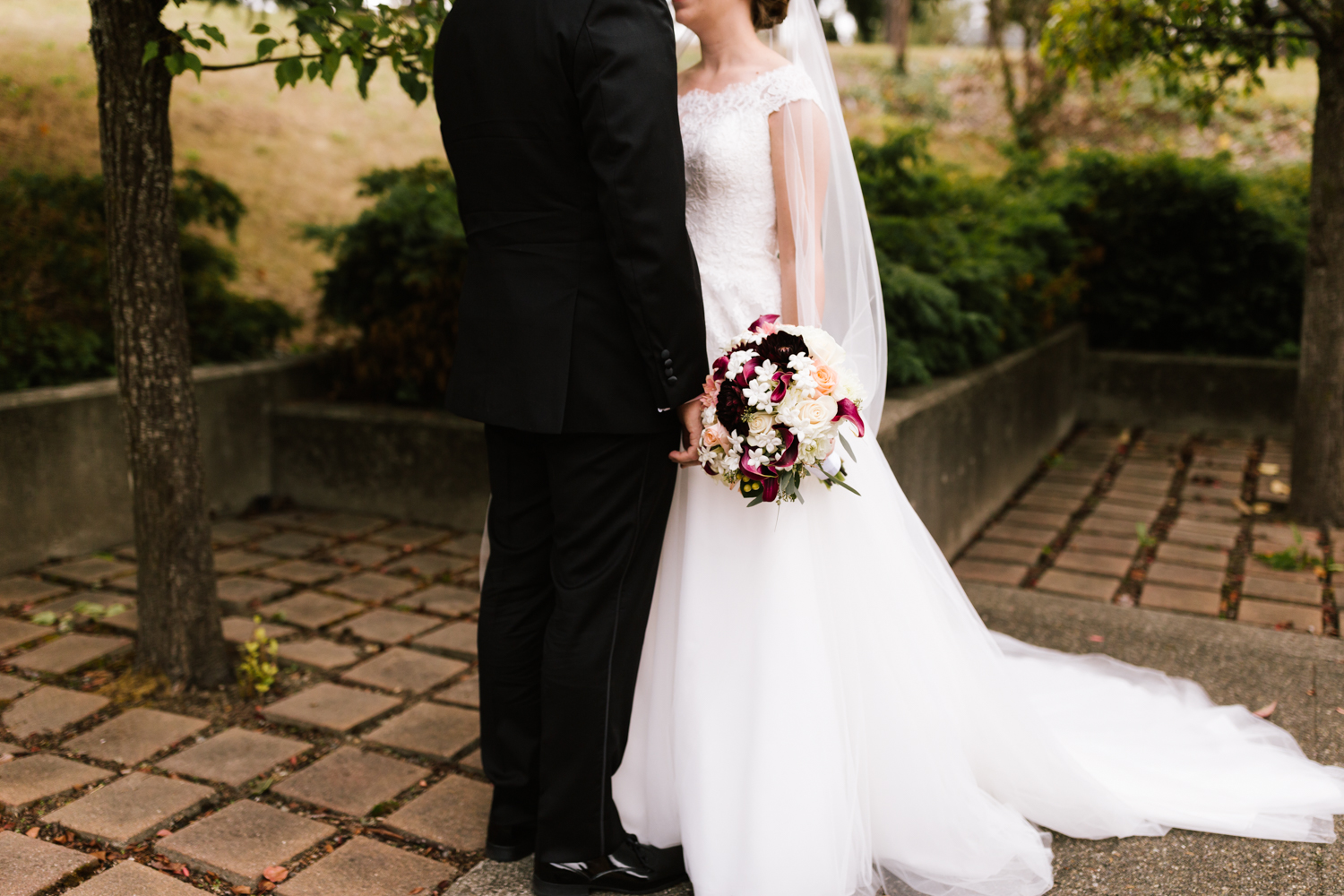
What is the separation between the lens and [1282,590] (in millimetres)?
4152

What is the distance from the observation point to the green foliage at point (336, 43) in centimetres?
266

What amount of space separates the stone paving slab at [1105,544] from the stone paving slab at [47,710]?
4.03 m

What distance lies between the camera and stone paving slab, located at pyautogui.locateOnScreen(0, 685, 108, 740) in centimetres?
295

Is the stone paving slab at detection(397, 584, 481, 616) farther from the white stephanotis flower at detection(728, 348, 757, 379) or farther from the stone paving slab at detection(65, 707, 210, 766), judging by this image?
the white stephanotis flower at detection(728, 348, 757, 379)

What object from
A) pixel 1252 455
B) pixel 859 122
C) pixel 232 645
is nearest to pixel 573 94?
pixel 232 645

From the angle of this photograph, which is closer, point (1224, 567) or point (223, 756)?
point (223, 756)

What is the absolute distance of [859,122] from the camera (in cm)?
1662

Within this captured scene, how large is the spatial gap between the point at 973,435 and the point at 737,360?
311cm

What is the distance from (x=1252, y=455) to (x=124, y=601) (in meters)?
6.39

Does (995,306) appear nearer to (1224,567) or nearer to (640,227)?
(1224,567)

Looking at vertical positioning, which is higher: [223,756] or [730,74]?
[730,74]

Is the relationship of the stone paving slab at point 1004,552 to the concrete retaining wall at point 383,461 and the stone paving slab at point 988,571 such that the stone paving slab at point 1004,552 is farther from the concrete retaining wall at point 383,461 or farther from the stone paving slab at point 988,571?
the concrete retaining wall at point 383,461

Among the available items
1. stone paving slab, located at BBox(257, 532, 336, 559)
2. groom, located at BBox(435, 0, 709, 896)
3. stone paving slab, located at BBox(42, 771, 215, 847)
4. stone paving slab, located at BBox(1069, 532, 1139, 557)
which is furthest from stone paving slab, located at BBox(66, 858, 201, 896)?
stone paving slab, located at BBox(1069, 532, 1139, 557)

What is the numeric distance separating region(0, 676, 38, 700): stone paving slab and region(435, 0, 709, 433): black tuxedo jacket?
6.72ft
